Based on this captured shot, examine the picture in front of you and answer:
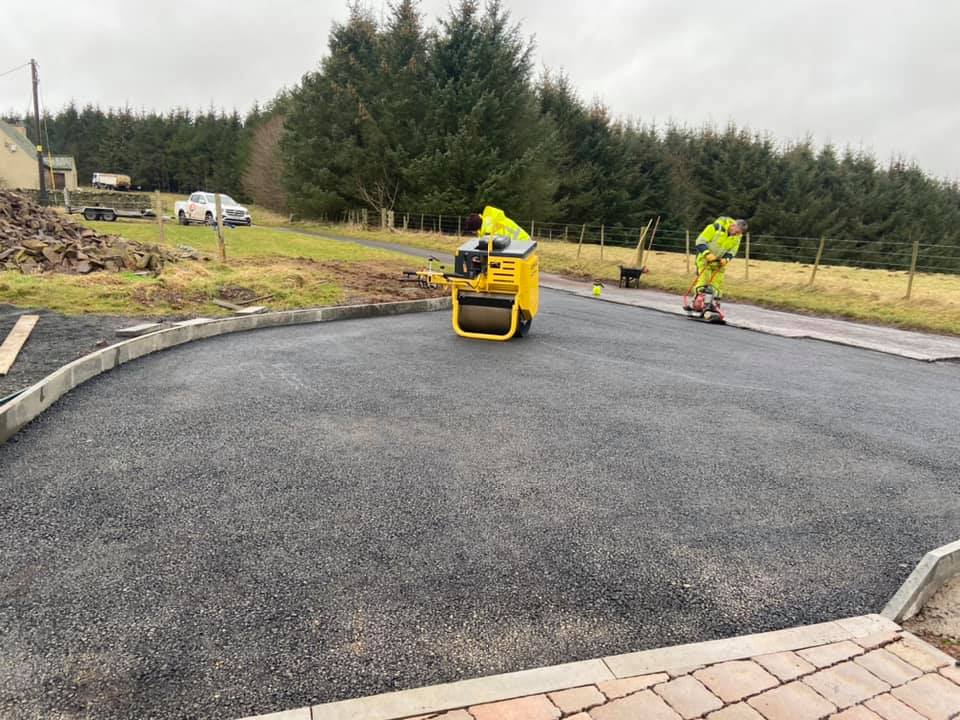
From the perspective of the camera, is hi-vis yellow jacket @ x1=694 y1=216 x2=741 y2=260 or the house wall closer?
hi-vis yellow jacket @ x1=694 y1=216 x2=741 y2=260

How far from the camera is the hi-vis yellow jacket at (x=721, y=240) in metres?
10.6

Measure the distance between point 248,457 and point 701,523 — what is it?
9.90ft

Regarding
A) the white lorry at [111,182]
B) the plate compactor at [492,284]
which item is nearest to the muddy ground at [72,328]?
the plate compactor at [492,284]

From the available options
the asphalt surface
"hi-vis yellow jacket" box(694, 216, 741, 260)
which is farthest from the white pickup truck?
the asphalt surface

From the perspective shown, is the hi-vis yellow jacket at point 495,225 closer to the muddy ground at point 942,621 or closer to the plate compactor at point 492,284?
the plate compactor at point 492,284

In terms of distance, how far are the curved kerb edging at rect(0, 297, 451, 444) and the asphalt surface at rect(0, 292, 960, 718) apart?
0.67 ft

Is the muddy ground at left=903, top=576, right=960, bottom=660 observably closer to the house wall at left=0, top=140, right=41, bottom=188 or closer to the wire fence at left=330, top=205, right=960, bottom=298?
the wire fence at left=330, top=205, right=960, bottom=298

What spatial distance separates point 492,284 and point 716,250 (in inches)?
204

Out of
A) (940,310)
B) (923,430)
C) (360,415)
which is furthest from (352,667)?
(940,310)

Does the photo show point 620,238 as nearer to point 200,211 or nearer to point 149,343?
point 200,211

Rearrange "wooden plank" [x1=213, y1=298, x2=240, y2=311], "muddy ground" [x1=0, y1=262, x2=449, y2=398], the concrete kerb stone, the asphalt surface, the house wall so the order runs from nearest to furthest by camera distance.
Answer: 1. the asphalt surface
2. the concrete kerb stone
3. "muddy ground" [x1=0, y1=262, x2=449, y2=398]
4. "wooden plank" [x1=213, y1=298, x2=240, y2=311]
5. the house wall

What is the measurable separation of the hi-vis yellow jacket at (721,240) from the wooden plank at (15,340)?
1033cm

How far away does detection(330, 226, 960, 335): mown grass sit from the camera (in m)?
12.8

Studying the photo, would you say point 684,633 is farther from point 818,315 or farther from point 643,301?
point 818,315
